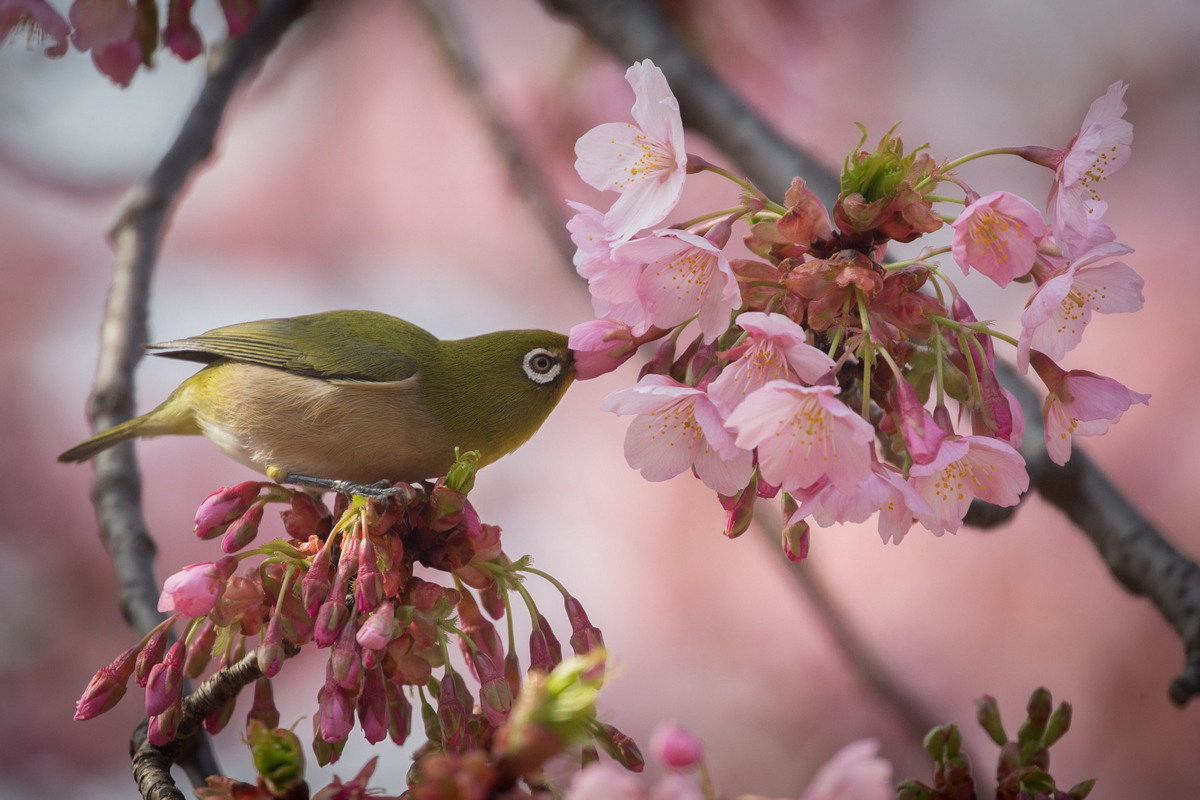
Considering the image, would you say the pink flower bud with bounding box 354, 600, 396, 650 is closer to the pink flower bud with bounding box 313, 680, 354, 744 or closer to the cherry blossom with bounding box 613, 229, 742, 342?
the pink flower bud with bounding box 313, 680, 354, 744

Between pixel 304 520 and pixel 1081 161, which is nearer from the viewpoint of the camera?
pixel 1081 161

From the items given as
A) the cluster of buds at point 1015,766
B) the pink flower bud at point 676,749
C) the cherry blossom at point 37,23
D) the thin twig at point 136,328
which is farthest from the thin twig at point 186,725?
the cherry blossom at point 37,23

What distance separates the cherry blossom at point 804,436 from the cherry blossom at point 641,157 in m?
0.15

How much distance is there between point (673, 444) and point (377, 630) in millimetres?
219

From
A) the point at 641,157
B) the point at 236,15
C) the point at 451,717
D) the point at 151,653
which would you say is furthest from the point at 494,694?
the point at 236,15

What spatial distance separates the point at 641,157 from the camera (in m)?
0.60

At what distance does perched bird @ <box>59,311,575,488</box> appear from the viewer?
783 mm

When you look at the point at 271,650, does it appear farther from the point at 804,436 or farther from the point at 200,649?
the point at 804,436

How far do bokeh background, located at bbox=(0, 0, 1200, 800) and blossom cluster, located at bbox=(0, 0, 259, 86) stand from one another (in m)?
0.67

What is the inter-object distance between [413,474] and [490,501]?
93cm

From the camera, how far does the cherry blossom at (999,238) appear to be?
1.66ft

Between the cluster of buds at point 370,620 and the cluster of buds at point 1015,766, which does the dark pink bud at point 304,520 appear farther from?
the cluster of buds at point 1015,766

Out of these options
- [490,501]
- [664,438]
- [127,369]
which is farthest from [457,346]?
[490,501]

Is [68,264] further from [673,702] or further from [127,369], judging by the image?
[673,702]
